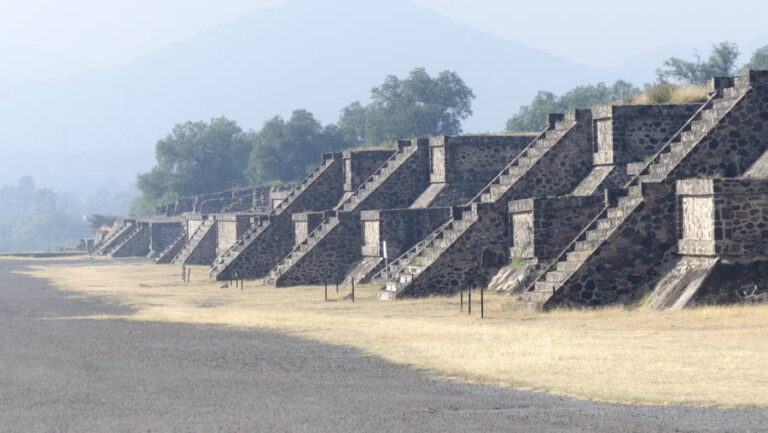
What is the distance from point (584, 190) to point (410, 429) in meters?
28.0

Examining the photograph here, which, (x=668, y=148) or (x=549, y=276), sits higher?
(x=668, y=148)

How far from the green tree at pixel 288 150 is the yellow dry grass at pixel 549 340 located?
81.7 m

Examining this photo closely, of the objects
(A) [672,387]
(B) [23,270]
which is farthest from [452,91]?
(A) [672,387]

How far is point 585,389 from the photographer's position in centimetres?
1841

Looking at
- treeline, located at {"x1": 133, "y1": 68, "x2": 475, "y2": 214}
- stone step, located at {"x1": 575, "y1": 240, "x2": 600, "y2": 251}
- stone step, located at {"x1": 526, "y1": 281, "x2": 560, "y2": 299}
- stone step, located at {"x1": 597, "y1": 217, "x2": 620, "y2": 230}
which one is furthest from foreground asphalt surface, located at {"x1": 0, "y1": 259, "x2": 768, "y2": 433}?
treeline, located at {"x1": 133, "y1": 68, "x2": 475, "y2": 214}

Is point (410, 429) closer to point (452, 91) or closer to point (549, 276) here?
point (549, 276)

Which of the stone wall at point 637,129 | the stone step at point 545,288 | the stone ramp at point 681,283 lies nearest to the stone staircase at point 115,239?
the stone wall at point 637,129

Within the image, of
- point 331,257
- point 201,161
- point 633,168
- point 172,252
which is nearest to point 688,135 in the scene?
point 633,168

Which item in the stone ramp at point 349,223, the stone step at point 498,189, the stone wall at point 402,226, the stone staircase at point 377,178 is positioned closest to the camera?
the stone step at point 498,189

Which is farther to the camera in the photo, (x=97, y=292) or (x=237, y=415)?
(x=97, y=292)

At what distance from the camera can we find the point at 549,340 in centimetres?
2489

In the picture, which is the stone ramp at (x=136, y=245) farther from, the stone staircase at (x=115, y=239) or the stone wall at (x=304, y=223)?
the stone wall at (x=304, y=223)

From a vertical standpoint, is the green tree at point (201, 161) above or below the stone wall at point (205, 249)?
above

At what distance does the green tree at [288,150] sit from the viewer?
408 ft
